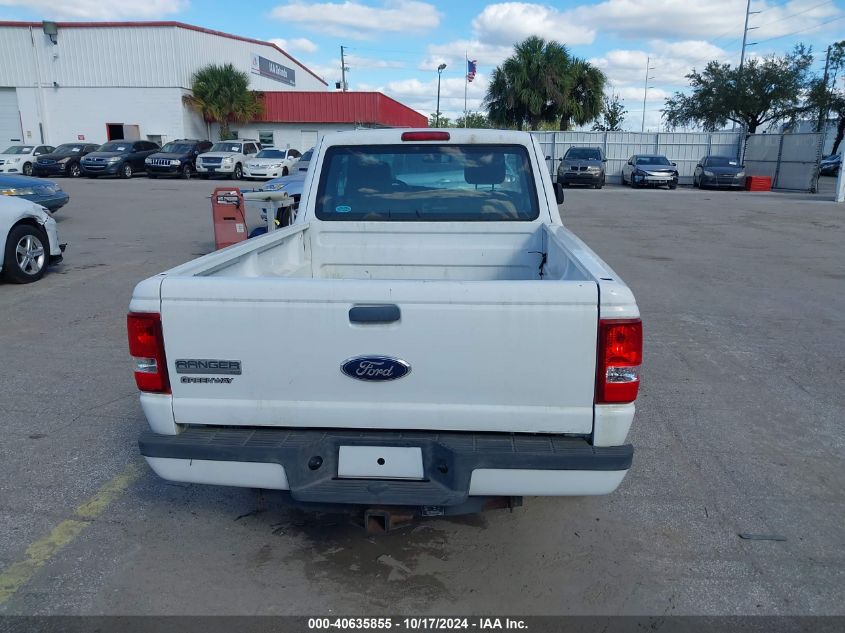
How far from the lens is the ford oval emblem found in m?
2.78

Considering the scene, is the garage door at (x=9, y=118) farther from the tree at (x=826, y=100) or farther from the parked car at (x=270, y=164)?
the tree at (x=826, y=100)

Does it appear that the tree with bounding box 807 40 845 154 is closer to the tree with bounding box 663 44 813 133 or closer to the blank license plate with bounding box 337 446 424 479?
the tree with bounding box 663 44 813 133

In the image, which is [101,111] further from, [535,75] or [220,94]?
[535,75]

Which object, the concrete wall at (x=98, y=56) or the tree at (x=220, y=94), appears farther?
the tree at (x=220, y=94)

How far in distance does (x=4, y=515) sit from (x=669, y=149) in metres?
36.3

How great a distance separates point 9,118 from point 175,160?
17.0m

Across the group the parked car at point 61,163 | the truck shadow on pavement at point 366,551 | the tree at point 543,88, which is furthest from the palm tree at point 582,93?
the truck shadow on pavement at point 366,551

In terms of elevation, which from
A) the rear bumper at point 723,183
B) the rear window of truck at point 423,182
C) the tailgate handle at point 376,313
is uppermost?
the rear window of truck at point 423,182

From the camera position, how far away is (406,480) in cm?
281

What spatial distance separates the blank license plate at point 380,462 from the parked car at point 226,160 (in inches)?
1218

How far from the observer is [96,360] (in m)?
6.29

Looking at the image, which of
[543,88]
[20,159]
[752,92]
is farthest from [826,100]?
[20,159]

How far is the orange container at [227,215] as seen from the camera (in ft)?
34.4

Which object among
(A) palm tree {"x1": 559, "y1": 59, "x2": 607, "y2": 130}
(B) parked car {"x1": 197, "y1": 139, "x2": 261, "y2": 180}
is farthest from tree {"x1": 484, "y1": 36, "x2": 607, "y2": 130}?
(B) parked car {"x1": 197, "y1": 139, "x2": 261, "y2": 180}
